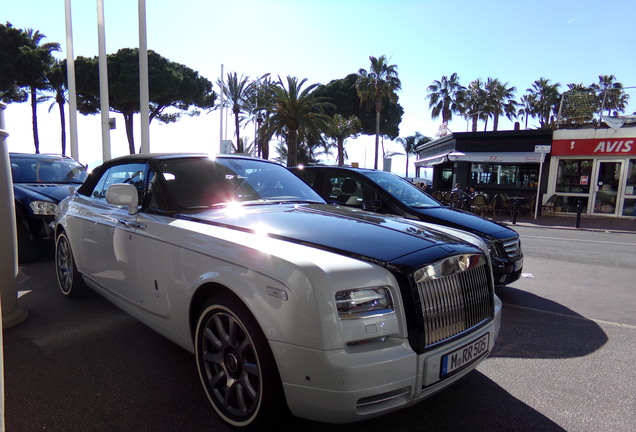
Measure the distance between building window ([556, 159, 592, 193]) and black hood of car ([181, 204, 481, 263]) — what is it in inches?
778

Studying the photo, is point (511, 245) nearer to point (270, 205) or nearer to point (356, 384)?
point (270, 205)

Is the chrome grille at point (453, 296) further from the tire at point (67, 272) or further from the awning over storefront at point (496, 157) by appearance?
the awning over storefront at point (496, 157)

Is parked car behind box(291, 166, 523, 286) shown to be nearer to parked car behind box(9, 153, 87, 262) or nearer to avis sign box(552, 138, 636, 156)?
parked car behind box(9, 153, 87, 262)

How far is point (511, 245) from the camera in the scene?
4859 mm

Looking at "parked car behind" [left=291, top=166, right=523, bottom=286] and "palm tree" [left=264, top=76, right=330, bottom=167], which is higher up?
"palm tree" [left=264, top=76, right=330, bottom=167]

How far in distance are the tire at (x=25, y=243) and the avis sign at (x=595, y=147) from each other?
20.9m

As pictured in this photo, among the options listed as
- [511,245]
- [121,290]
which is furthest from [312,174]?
[121,290]

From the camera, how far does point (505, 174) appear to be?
21.0 m

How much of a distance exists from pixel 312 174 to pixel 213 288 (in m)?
4.36

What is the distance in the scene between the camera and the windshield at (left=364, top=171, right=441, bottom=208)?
5770mm

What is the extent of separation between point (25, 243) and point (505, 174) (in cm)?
2083

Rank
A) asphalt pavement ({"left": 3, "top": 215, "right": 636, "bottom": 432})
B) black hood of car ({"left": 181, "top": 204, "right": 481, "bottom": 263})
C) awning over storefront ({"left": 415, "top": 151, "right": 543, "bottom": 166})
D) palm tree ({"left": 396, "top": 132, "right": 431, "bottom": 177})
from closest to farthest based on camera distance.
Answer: black hood of car ({"left": 181, "top": 204, "right": 481, "bottom": 263}) → asphalt pavement ({"left": 3, "top": 215, "right": 636, "bottom": 432}) → awning over storefront ({"left": 415, "top": 151, "right": 543, "bottom": 166}) → palm tree ({"left": 396, "top": 132, "right": 431, "bottom": 177})

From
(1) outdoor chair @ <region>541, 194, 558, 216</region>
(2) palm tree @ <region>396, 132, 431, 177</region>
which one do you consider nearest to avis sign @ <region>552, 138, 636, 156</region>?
(1) outdoor chair @ <region>541, 194, 558, 216</region>

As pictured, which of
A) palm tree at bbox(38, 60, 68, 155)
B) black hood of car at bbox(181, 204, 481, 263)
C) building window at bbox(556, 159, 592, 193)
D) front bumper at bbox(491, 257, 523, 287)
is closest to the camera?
black hood of car at bbox(181, 204, 481, 263)
